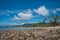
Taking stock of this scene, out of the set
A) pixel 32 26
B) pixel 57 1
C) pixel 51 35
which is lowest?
pixel 51 35

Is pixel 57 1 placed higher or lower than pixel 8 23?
higher

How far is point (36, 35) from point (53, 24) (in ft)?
1.16

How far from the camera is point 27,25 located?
188cm

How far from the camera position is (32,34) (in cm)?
191

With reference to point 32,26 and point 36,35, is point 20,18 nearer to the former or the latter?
point 32,26

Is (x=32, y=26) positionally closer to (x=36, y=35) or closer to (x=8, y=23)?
(x=36, y=35)

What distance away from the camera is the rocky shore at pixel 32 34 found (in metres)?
1.90

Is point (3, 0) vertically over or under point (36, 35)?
over

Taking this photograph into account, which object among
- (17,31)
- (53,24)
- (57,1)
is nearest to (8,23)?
(17,31)

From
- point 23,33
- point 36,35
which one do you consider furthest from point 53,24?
point 23,33

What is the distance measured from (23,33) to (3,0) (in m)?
0.68

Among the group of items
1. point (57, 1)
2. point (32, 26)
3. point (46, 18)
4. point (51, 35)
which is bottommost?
point (51, 35)

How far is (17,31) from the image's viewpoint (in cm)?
190

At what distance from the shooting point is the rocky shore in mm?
1896
